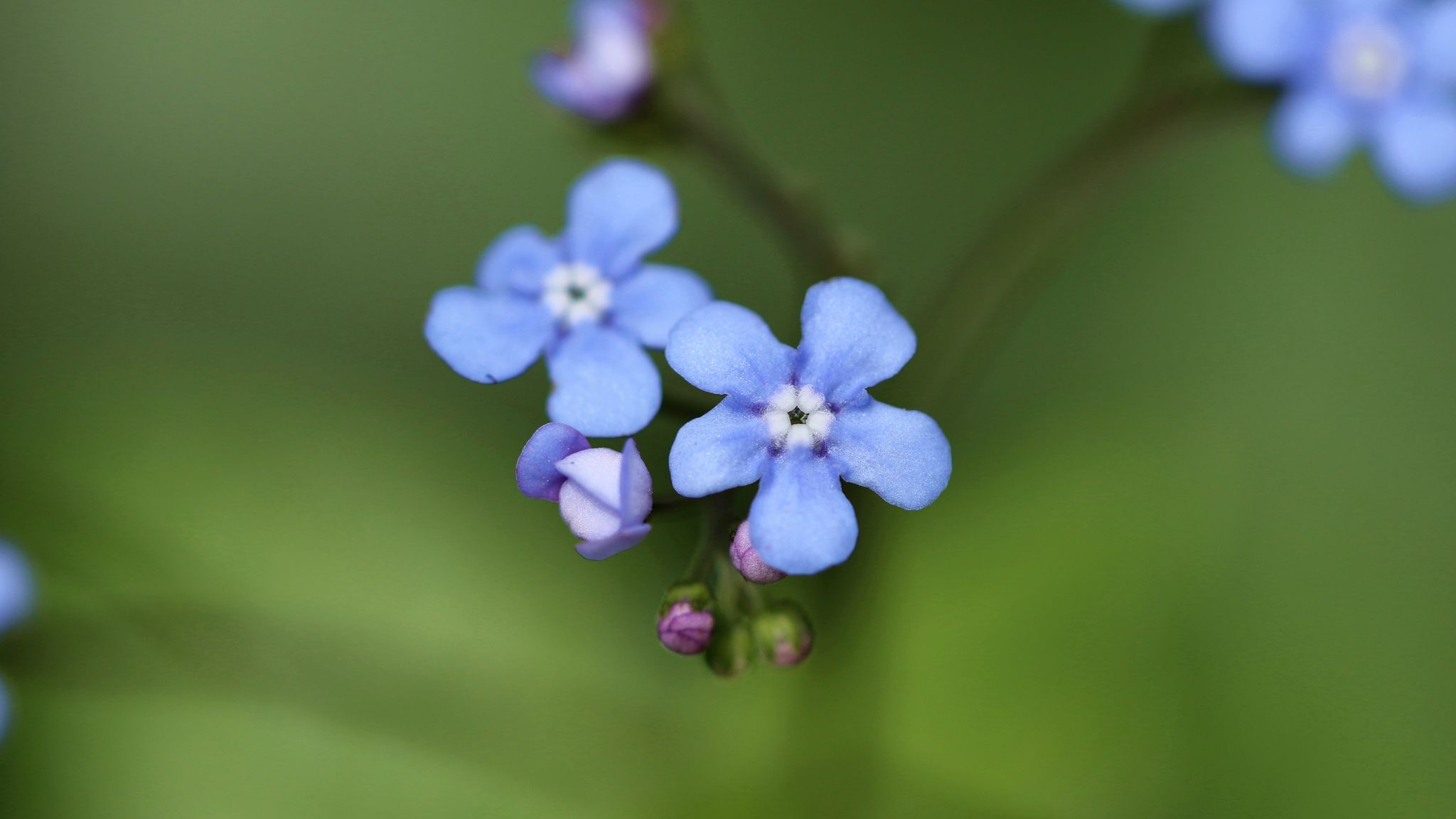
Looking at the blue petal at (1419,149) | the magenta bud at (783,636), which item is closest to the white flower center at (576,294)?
the magenta bud at (783,636)

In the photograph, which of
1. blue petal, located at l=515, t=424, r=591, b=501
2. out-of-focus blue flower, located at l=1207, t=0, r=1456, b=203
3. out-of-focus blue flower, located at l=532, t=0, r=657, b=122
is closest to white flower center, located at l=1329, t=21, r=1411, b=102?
out-of-focus blue flower, located at l=1207, t=0, r=1456, b=203

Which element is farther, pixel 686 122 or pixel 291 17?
pixel 291 17

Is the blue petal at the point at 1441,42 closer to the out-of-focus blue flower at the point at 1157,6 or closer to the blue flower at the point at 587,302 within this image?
the out-of-focus blue flower at the point at 1157,6

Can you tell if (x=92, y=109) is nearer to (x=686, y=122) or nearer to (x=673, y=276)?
(x=686, y=122)

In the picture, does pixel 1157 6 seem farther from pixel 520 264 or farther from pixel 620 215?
pixel 520 264

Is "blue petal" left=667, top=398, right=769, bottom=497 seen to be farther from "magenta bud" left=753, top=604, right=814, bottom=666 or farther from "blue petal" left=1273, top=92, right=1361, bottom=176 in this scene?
"blue petal" left=1273, top=92, right=1361, bottom=176

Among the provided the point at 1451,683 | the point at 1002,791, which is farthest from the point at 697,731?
the point at 1451,683

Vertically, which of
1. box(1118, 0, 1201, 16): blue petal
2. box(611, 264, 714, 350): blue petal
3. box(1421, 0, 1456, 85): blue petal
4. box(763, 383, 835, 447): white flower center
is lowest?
box(763, 383, 835, 447): white flower center
